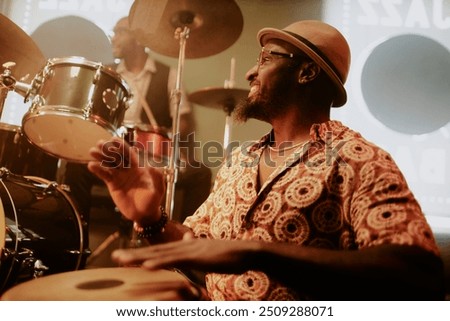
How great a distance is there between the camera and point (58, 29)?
2133 mm

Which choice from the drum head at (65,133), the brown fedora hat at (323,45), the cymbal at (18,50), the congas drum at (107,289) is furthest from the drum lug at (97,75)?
the congas drum at (107,289)

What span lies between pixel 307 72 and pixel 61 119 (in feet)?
3.11

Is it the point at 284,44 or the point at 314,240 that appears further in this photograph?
the point at 284,44

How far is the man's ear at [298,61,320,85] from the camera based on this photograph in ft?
4.74

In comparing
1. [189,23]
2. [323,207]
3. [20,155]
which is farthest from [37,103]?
[323,207]

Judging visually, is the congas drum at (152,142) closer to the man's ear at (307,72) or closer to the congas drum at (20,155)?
the congas drum at (20,155)

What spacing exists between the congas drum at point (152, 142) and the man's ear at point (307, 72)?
0.77m

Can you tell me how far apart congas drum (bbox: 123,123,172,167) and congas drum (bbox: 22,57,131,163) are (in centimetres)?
20

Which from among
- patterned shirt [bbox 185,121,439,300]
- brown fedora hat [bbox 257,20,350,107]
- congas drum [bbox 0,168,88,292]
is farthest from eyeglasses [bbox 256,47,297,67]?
congas drum [bbox 0,168,88,292]

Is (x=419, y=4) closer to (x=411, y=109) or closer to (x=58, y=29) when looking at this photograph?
(x=411, y=109)

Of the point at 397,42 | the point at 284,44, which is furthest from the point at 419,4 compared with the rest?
the point at 284,44

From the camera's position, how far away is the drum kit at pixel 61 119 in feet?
4.96
